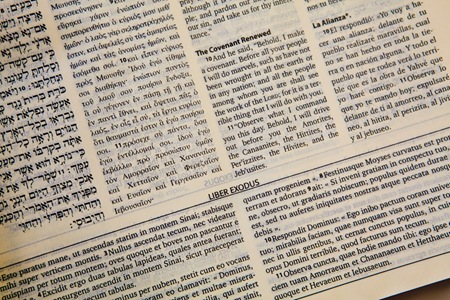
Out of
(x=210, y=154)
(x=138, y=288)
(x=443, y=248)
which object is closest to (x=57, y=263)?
(x=138, y=288)

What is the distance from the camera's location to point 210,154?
585 millimetres

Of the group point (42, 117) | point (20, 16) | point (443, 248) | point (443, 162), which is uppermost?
point (20, 16)

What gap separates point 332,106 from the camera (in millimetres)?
595

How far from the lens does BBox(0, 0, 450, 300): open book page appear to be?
0.57 meters

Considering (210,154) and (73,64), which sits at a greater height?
(73,64)

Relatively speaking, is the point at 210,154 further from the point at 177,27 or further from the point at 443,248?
the point at 443,248

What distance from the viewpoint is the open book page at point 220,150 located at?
572 mm

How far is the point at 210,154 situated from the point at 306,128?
0.13 m

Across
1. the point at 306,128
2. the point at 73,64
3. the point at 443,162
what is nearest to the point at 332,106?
the point at 306,128

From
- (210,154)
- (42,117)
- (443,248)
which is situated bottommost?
(443,248)

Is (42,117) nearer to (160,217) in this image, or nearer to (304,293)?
(160,217)

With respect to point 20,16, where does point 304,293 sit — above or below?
below

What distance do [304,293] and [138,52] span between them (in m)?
0.36

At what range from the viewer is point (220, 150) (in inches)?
23.1
